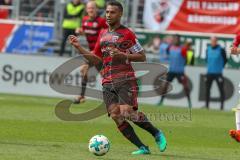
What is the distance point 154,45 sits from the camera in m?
27.6

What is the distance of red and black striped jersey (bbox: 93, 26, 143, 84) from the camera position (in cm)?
1215

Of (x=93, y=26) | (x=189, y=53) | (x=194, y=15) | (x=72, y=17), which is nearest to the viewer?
(x=93, y=26)

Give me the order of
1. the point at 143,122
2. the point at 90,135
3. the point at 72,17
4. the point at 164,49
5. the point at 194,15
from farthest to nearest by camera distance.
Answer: the point at 194,15, the point at 164,49, the point at 72,17, the point at 90,135, the point at 143,122

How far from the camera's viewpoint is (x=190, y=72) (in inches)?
1040

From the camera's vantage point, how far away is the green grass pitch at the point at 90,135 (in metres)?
12.0

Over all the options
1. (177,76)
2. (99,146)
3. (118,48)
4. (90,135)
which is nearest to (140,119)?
(99,146)

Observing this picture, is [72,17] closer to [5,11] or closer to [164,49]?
[164,49]

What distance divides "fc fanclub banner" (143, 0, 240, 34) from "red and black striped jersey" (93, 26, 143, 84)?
15269 mm

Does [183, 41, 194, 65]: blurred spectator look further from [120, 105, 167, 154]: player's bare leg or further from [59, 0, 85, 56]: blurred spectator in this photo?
[120, 105, 167, 154]: player's bare leg

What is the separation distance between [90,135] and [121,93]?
10.4 ft

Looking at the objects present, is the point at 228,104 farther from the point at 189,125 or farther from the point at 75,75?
the point at 189,125

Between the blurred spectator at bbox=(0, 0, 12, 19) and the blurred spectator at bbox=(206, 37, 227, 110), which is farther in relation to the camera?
the blurred spectator at bbox=(0, 0, 12, 19)

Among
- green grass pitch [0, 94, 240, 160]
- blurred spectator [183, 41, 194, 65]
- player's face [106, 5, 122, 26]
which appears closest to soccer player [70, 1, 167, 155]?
player's face [106, 5, 122, 26]

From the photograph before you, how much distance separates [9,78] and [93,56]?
1471cm
